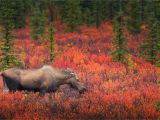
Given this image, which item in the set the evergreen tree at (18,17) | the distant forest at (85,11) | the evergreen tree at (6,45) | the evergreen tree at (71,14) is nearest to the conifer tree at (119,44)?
the evergreen tree at (6,45)

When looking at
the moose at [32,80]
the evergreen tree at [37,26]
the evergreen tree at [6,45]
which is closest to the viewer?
the moose at [32,80]

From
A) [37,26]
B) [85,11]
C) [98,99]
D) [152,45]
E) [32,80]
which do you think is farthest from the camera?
[85,11]

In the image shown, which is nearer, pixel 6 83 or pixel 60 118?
pixel 60 118

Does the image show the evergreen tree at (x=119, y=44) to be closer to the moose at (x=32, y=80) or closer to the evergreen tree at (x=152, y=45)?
the evergreen tree at (x=152, y=45)

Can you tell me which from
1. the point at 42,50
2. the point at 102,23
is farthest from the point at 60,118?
the point at 102,23

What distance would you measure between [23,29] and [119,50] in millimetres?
23780

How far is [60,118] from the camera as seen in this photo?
38.3ft

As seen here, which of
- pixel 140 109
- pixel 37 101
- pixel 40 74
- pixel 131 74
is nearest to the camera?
pixel 140 109

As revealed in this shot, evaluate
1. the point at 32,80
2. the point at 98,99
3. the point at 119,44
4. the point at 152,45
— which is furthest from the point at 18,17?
the point at 98,99

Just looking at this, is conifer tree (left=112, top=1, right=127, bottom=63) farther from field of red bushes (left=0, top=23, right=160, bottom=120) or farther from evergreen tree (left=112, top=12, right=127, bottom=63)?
field of red bushes (left=0, top=23, right=160, bottom=120)

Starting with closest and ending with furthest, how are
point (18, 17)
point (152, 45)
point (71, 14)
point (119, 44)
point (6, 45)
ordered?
point (6, 45)
point (119, 44)
point (152, 45)
point (71, 14)
point (18, 17)

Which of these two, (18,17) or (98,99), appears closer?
(98,99)

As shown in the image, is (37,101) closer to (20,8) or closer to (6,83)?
(6,83)

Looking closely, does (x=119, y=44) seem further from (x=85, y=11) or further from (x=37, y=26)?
(x=85, y=11)
